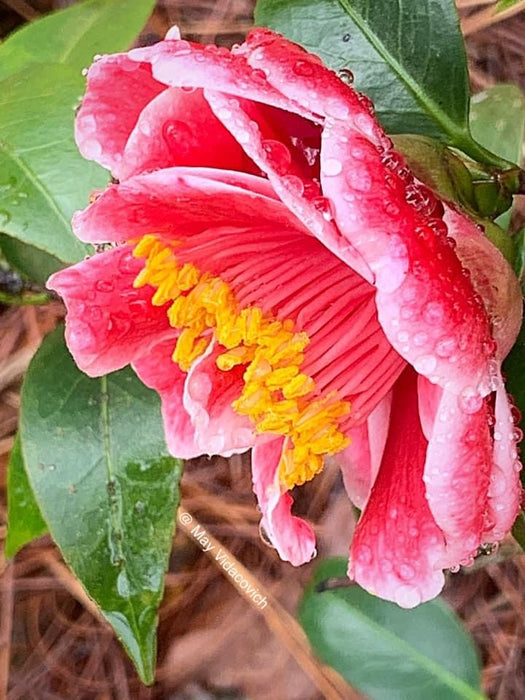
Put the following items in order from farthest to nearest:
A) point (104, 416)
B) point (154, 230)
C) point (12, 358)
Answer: point (12, 358) < point (104, 416) < point (154, 230)

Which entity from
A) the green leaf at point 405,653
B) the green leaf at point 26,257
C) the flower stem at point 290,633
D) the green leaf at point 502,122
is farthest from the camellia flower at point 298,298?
the flower stem at point 290,633

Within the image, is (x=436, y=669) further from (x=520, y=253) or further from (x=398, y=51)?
(x=398, y=51)

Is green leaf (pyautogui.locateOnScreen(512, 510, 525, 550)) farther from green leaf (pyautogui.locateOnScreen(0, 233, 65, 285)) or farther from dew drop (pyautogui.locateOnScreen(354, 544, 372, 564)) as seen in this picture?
green leaf (pyautogui.locateOnScreen(0, 233, 65, 285))

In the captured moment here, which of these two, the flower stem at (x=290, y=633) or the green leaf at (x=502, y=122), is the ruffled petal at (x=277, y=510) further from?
the flower stem at (x=290, y=633)

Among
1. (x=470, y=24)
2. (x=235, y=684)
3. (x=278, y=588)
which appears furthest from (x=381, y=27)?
(x=235, y=684)

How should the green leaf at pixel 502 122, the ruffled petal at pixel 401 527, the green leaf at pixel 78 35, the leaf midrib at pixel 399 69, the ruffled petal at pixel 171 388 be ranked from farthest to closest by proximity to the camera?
the green leaf at pixel 502 122 → the green leaf at pixel 78 35 → the leaf midrib at pixel 399 69 → the ruffled petal at pixel 171 388 → the ruffled petal at pixel 401 527

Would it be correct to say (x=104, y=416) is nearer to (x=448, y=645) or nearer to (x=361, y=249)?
(x=361, y=249)
